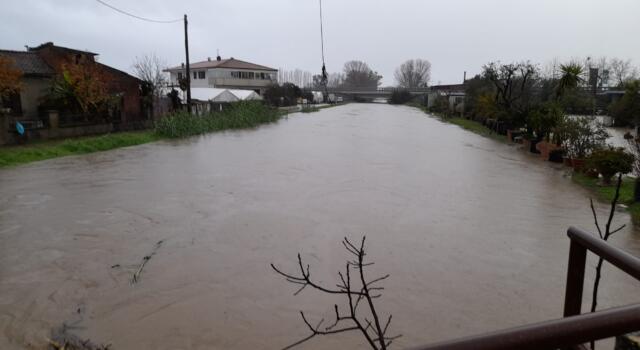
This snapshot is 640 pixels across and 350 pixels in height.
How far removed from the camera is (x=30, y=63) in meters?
23.2

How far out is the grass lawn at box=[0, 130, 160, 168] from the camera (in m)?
14.3

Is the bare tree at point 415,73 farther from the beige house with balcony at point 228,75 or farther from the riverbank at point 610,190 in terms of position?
the riverbank at point 610,190

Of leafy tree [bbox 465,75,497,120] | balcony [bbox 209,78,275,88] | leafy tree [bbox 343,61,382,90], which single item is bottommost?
leafy tree [bbox 465,75,497,120]

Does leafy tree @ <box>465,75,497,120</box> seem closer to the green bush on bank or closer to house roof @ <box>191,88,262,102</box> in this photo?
the green bush on bank

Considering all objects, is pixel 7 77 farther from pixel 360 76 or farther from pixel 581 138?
pixel 360 76

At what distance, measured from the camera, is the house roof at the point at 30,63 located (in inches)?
869

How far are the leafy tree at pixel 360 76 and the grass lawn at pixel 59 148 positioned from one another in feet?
358

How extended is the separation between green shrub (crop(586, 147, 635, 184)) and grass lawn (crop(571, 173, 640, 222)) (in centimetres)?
31

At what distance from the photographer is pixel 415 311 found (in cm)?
473

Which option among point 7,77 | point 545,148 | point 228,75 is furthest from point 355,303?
point 228,75

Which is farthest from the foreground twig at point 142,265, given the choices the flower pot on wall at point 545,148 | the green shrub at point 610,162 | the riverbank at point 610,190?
the flower pot on wall at point 545,148

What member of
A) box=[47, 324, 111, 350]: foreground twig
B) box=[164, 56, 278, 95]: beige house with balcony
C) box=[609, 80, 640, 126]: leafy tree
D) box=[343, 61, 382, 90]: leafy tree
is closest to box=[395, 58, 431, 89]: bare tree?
box=[343, 61, 382, 90]: leafy tree

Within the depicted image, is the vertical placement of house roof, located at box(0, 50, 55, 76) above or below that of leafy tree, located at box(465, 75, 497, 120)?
above

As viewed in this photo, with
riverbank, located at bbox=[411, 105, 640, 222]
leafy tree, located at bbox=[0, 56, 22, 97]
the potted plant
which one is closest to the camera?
riverbank, located at bbox=[411, 105, 640, 222]
